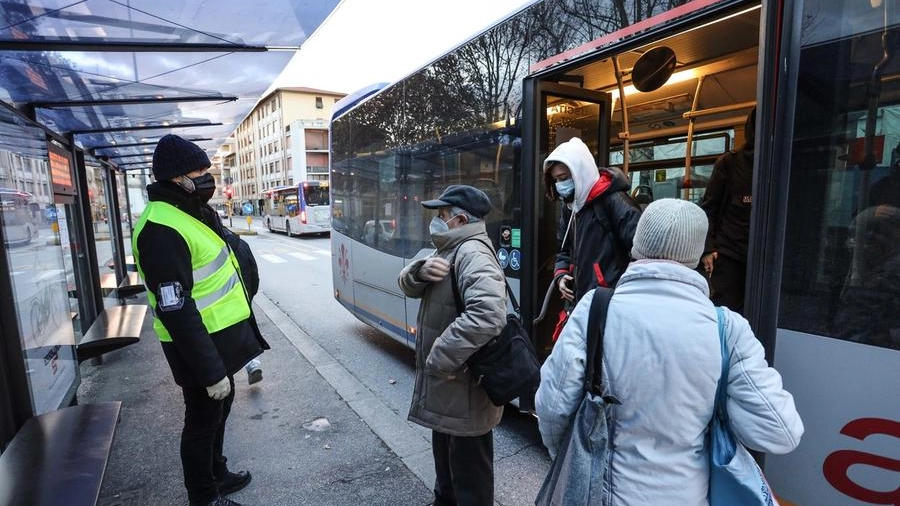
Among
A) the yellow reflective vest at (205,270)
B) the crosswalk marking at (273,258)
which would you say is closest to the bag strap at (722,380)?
the yellow reflective vest at (205,270)

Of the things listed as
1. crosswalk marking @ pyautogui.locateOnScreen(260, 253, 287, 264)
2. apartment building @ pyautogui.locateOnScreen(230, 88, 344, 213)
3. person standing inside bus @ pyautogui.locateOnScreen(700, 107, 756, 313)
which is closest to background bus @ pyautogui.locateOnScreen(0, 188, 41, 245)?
person standing inside bus @ pyautogui.locateOnScreen(700, 107, 756, 313)

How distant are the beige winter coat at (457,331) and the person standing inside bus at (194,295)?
105cm

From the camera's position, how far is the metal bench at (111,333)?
4.36m

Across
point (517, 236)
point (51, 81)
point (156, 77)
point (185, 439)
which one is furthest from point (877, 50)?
point (51, 81)

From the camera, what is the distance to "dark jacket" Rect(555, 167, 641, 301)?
2.53 metres

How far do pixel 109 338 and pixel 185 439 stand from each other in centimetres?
281

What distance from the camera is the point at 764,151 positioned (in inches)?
69.1

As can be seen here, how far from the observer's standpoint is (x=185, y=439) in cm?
245

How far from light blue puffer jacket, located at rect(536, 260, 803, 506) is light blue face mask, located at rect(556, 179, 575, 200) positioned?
4.91 ft

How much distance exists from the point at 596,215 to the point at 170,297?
2.30 meters

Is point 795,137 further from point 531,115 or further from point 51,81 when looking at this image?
point 51,81

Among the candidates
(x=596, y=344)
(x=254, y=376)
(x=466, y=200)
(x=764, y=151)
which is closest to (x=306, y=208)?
→ (x=254, y=376)

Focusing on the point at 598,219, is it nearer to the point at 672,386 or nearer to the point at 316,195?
the point at 672,386

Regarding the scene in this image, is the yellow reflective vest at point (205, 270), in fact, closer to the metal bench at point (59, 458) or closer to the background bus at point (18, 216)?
the metal bench at point (59, 458)
